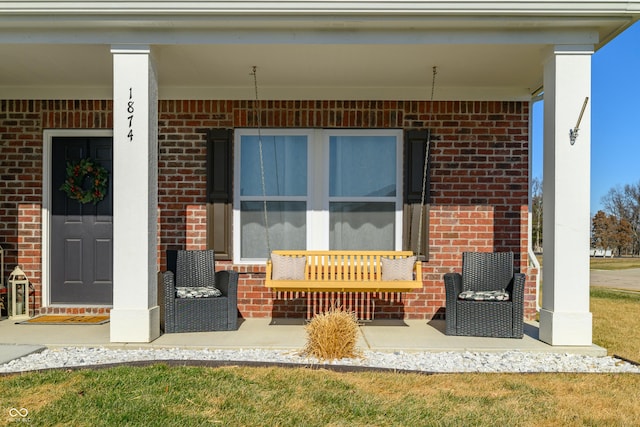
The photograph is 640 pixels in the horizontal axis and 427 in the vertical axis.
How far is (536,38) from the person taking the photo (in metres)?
5.21

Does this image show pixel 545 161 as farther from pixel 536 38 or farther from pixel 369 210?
pixel 369 210

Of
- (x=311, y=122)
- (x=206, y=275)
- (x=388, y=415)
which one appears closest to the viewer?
(x=388, y=415)

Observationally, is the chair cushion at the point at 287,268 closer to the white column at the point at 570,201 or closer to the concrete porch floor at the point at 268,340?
the concrete porch floor at the point at 268,340

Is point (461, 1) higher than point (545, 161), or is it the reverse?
point (461, 1)

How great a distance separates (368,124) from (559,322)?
301cm

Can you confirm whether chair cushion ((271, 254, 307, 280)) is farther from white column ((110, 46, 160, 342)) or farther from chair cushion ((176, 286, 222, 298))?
white column ((110, 46, 160, 342))

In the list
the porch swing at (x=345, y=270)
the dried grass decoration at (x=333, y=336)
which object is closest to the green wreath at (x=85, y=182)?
the porch swing at (x=345, y=270)

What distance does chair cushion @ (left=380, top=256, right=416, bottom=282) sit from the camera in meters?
6.23

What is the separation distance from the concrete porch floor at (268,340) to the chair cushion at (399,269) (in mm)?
530

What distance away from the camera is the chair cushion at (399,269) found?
20.4 feet

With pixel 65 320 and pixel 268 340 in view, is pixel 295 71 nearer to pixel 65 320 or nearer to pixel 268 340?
pixel 268 340

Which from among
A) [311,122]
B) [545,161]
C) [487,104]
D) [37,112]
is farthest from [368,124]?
[37,112]

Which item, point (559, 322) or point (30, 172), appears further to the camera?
point (30, 172)

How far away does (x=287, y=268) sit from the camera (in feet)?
20.7
